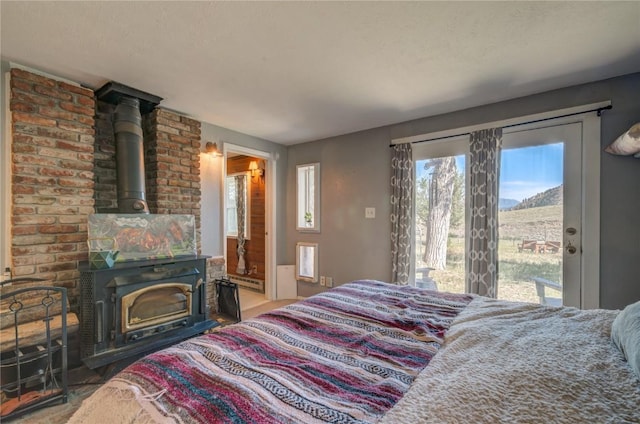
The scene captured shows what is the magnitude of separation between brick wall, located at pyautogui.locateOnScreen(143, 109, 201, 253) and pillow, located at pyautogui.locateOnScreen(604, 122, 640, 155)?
3.69m

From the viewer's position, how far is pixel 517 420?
643mm

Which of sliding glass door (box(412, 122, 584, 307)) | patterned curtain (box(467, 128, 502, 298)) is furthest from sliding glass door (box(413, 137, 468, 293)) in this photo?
patterned curtain (box(467, 128, 502, 298))

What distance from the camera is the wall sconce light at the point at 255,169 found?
467cm

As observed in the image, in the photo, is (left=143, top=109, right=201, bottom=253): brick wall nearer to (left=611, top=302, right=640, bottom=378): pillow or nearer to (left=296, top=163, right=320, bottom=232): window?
(left=296, top=163, right=320, bottom=232): window

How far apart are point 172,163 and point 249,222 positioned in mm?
2200

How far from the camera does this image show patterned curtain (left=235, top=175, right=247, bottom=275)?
4.94 meters

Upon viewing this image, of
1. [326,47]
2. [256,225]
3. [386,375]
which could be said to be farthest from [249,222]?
[386,375]

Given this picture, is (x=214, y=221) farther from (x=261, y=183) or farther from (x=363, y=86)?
(x=363, y=86)

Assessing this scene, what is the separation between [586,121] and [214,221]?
3.83 meters

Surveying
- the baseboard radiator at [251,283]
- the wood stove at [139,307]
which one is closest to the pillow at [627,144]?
the wood stove at [139,307]

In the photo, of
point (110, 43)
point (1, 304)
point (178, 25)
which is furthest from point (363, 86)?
point (1, 304)

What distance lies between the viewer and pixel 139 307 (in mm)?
2262

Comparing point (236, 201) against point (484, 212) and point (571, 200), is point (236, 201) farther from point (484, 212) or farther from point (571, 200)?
point (571, 200)

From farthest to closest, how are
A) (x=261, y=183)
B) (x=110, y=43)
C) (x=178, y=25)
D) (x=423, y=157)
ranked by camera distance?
(x=261, y=183) < (x=423, y=157) < (x=110, y=43) < (x=178, y=25)
